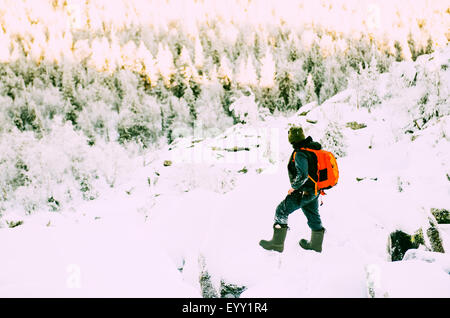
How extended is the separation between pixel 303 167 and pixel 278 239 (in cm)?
108

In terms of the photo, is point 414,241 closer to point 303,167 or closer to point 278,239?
point 278,239

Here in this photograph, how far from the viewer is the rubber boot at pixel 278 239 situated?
3.71 metres

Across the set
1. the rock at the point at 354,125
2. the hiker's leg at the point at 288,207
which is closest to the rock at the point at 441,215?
the hiker's leg at the point at 288,207

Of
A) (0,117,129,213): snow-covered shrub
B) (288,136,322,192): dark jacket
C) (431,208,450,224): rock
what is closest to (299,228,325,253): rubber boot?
(288,136,322,192): dark jacket

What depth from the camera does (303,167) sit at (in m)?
3.30

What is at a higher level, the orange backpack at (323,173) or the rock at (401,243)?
the orange backpack at (323,173)

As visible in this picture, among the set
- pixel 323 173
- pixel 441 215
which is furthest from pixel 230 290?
pixel 441 215

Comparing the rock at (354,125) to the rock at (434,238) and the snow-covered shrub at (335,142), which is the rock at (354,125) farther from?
the rock at (434,238)

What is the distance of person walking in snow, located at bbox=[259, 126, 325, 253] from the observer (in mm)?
3340

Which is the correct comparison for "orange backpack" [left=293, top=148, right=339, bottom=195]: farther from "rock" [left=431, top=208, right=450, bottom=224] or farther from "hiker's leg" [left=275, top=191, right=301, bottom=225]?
"rock" [left=431, top=208, right=450, bottom=224]

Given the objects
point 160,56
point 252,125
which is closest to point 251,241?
point 252,125

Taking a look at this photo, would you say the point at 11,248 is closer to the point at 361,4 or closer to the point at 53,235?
the point at 53,235

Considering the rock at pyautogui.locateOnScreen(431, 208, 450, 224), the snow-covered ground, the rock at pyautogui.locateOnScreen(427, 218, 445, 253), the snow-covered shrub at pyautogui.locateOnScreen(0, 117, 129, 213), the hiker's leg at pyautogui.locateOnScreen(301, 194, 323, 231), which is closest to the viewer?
the snow-covered ground

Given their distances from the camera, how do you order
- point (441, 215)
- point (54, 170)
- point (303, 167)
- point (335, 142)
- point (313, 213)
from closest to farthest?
point (303, 167), point (313, 213), point (441, 215), point (335, 142), point (54, 170)
